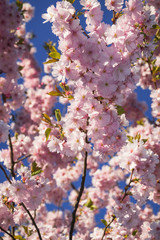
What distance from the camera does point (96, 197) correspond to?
7.49 m

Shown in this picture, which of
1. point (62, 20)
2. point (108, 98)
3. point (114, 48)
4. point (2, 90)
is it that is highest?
point (2, 90)

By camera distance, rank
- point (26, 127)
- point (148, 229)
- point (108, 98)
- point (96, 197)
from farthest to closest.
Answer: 1. point (26, 127)
2. point (96, 197)
3. point (148, 229)
4. point (108, 98)

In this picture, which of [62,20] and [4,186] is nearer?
[62,20]

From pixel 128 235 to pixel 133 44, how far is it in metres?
3.01

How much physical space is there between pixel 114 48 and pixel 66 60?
451 millimetres

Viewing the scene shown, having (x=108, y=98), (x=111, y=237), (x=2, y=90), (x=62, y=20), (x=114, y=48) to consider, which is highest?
(x=2, y=90)

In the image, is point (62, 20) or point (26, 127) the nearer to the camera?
point (62, 20)

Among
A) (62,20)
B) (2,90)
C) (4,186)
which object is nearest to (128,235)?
(4,186)

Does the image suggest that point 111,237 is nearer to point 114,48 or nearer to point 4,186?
point 4,186

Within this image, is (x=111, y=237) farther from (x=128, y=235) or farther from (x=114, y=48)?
(x=114, y=48)

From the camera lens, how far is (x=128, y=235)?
148 inches

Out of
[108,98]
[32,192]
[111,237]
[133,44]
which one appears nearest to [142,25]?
[133,44]

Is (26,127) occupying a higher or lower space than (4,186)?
higher

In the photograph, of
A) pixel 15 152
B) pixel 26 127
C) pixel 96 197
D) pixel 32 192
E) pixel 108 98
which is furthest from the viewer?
pixel 26 127
